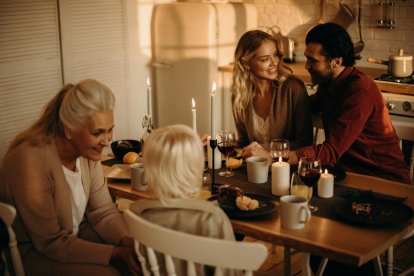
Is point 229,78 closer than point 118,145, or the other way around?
point 118,145

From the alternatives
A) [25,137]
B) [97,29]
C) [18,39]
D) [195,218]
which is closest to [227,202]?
[195,218]

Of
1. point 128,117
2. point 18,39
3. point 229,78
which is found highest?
point 18,39

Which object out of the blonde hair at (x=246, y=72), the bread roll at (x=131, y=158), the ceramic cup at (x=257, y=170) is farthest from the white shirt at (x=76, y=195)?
the blonde hair at (x=246, y=72)

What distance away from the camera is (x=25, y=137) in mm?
2266

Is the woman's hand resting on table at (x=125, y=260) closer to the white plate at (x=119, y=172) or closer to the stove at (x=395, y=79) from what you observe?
the white plate at (x=119, y=172)

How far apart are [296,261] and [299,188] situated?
1.23 meters

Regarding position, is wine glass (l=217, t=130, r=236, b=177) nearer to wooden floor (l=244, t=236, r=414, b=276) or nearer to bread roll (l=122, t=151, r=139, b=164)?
bread roll (l=122, t=151, r=139, b=164)

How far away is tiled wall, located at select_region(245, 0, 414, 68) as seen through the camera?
440cm

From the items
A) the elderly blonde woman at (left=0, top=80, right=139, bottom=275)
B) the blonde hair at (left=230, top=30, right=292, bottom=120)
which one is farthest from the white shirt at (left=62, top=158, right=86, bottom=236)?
the blonde hair at (left=230, top=30, right=292, bottom=120)

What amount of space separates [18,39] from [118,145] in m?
1.58

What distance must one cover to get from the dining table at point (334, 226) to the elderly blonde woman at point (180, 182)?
22cm

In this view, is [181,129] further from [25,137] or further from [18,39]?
[18,39]

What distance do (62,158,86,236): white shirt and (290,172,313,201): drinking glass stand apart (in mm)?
795

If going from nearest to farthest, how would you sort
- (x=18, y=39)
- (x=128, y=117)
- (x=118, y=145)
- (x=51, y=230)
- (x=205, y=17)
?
(x=51, y=230)
(x=118, y=145)
(x=18, y=39)
(x=205, y=17)
(x=128, y=117)
